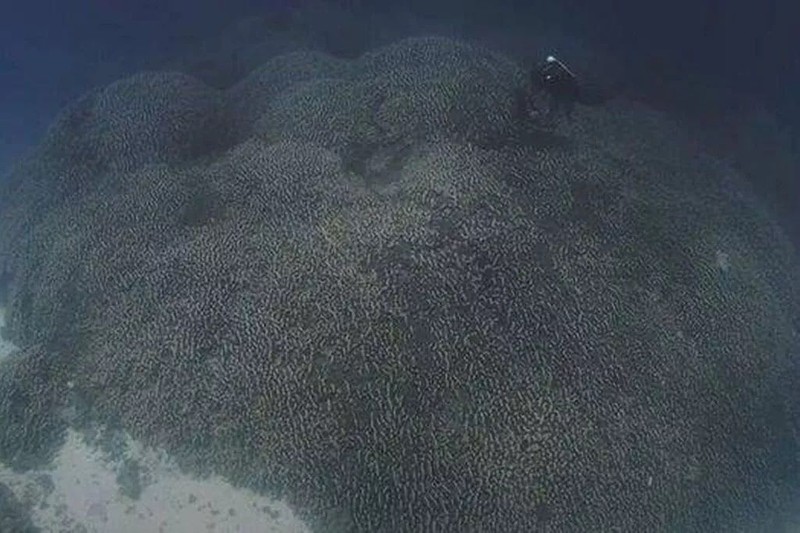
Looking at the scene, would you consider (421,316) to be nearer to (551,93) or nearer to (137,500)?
(137,500)

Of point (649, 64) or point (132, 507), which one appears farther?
point (649, 64)

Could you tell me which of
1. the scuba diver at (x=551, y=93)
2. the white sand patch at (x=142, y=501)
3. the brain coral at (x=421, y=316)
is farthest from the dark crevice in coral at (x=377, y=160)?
the white sand patch at (x=142, y=501)

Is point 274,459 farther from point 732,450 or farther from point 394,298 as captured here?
point 732,450

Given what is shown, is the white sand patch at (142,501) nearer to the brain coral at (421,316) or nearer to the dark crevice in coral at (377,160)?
the brain coral at (421,316)

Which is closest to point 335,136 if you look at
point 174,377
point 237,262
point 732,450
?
point 237,262

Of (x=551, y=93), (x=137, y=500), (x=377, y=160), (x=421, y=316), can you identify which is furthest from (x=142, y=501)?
(x=551, y=93)

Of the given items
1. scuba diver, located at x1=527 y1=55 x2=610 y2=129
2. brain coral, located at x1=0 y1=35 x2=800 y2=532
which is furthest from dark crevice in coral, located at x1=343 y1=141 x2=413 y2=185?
scuba diver, located at x1=527 y1=55 x2=610 y2=129
